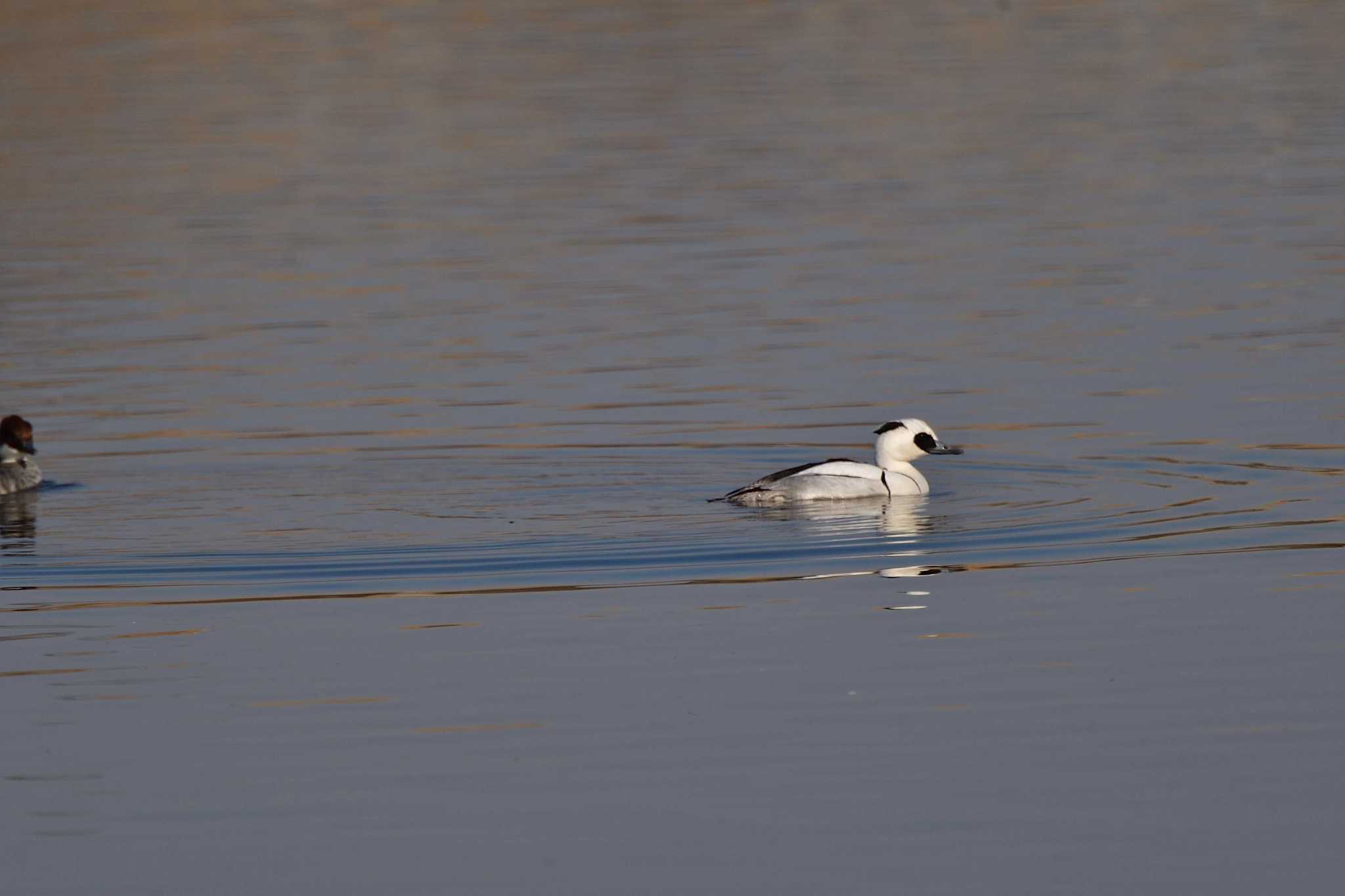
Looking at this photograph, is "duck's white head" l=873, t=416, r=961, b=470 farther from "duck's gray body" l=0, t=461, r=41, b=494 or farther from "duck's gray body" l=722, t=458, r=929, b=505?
"duck's gray body" l=0, t=461, r=41, b=494

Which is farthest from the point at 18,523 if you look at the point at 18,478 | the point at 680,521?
the point at 680,521

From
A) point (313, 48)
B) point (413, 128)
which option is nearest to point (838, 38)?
point (313, 48)

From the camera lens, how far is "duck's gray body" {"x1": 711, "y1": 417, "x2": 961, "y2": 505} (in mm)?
15648

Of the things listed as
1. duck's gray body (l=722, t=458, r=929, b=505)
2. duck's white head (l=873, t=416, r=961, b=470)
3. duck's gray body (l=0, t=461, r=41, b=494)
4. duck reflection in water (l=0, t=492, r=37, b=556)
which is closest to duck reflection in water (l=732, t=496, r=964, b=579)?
duck's gray body (l=722, t=458, r=929, b=505)

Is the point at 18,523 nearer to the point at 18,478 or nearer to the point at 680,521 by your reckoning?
the point at 18,478

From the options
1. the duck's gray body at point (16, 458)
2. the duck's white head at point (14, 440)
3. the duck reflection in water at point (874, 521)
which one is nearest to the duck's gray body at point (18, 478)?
the duck's gray body at point (16, 458)

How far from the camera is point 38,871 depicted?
845 cm

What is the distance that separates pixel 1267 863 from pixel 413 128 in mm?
39120

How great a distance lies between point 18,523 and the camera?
1595cm

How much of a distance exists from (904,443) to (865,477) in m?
0.40

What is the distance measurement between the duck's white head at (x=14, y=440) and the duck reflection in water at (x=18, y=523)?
2.26 feet

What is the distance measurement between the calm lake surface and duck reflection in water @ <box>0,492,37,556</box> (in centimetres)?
9

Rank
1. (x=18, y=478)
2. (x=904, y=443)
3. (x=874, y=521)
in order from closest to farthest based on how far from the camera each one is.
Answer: (x=874, y=521)
(x=904, y=443)
(x=18, y=478)

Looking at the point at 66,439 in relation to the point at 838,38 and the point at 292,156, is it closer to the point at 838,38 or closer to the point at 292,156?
the point at 292,156
